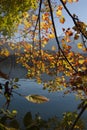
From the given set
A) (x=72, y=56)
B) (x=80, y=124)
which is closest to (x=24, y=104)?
(x=72, y=56)

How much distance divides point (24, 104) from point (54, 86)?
2989cm

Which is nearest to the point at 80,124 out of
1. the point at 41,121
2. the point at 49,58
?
the point at 49,58

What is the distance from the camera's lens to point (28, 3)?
27.5ft

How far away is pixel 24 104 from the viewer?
46.7m

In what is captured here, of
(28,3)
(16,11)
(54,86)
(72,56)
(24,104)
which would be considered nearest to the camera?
(28,3)

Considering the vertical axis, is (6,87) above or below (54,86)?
above

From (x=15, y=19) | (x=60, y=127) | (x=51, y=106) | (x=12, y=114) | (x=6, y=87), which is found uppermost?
(x=15, y=19)

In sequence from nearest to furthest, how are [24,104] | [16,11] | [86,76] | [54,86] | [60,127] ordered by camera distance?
[86,76] → [16,11] → [60,127] → [54,86] → [24,104]

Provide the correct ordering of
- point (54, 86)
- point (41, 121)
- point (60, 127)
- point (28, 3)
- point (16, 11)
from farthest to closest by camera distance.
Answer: point (54, 86)
point (60, 127)
point (16, 11)
point (28, 3)
point (41, 121)

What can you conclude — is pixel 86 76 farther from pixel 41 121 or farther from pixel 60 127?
pixel 60 127

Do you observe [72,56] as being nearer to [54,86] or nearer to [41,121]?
[54,86]

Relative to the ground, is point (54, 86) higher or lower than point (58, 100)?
higher

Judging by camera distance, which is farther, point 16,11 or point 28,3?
point 16,11

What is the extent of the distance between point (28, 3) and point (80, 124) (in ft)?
16.4
